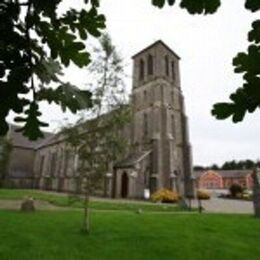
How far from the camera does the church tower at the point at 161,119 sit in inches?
1784

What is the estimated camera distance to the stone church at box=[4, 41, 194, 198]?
43.5 metres

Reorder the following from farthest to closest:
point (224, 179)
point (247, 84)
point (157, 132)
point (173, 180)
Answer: point (224, 179), point (157, 132), point (173, 180), point (247, 84)

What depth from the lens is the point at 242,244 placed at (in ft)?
41.0

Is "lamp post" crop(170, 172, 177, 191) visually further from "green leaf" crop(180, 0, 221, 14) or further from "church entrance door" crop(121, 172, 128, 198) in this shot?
"green leaf" crop(180, 0, 221, 14)

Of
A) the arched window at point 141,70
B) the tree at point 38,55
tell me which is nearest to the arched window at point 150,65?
the arched window at point 141,70

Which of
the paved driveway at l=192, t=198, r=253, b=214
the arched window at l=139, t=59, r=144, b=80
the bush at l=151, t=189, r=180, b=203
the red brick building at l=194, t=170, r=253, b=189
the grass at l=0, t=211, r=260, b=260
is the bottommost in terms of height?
the grass at l=0, t=211, r=260, b=260

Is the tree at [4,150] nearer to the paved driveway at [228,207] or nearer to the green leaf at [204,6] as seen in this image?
the green leaf at [204,6]

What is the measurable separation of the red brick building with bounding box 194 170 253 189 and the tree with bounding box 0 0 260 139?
325ft

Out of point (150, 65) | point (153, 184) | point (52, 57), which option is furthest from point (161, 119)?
point (52, 57)

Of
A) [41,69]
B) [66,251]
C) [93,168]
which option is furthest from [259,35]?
[93,168]

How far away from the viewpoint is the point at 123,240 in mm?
11938

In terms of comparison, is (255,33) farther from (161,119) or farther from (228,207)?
(161,119)

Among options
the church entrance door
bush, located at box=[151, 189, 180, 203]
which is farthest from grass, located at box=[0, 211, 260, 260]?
the church entrance door

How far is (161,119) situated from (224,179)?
58.9 m
